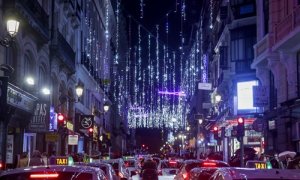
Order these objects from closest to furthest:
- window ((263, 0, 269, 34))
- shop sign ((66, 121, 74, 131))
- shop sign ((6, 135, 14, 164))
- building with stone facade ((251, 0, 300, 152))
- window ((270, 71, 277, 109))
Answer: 1. shop sign ((6, 135, 14, 164))
2. building with stone facade ((251, 0, 300, 152))
3. window ((270, 71, 277, 109))
4. window ((263, 0, 269, 34))
5. shop sign ((66, 121, 74, 131))

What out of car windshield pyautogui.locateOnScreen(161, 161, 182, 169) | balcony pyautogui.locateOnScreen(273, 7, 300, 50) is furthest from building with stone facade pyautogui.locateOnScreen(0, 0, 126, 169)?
balcony pyautogui.locateOnScreen(273, 7, 300, 50)

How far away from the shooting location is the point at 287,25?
26.9 meters

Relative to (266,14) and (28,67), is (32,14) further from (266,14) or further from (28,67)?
(266,14)

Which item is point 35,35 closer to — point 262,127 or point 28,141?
point 28,141

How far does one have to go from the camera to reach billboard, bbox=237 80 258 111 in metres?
43.2

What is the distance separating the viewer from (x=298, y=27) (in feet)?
80.1

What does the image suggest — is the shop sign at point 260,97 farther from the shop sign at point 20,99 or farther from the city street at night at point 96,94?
the shop sign at point 20,99

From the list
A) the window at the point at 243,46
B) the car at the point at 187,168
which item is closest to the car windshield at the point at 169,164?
the car at the point at 187,168

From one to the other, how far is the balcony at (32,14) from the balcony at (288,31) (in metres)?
11.6

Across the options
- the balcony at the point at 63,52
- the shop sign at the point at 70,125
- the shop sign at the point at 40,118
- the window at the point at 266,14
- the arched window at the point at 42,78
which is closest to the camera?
the shop sign at the point at 40,118

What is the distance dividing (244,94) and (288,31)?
57.1ft

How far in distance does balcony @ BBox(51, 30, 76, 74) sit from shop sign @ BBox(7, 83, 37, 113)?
5.61 m

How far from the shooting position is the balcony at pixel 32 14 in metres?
22.3

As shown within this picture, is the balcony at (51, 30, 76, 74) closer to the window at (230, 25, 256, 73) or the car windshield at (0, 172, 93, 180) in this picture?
the window at (230, 25, 256, 73)
